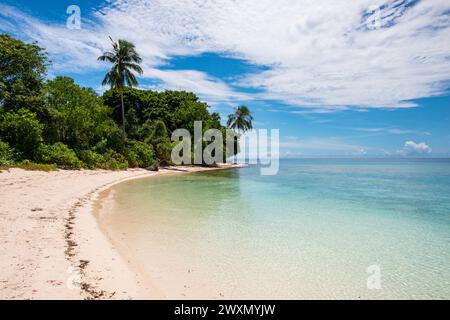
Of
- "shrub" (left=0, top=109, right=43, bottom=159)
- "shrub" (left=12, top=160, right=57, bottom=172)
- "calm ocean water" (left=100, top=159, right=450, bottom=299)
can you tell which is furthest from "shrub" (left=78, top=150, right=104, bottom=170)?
"calm ocean water" (left=100, top=159, right=450, bottom=299)

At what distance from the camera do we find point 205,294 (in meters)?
4.75

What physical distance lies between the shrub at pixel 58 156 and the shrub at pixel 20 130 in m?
0.94

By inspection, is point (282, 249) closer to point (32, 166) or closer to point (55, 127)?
point (32, 166)

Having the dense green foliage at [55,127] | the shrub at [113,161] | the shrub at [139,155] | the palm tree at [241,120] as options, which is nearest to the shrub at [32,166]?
the dense green foliage at [55,127]

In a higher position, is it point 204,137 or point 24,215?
point 204,137

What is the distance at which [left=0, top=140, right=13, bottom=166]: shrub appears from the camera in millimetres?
17650

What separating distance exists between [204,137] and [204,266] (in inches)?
1527

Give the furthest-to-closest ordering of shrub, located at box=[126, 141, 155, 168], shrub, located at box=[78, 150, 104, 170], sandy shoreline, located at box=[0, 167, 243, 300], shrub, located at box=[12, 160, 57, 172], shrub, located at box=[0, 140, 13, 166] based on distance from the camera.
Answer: shrub, located at box=[126, 141, 155, 168]
shrub, located at box=[78, 150, 104, 170]
shrub, located at box=[12, 160, 57, 172]
shrub, located at box=[0, 140, 13, 166]
sandy shoreline, located at box=[0, 167, 243, 300]

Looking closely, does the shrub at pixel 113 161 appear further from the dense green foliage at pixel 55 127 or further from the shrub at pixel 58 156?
the shrub at pixel 58 156

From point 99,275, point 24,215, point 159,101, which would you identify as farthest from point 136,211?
point 159,101

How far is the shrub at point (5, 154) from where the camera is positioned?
17650 mm

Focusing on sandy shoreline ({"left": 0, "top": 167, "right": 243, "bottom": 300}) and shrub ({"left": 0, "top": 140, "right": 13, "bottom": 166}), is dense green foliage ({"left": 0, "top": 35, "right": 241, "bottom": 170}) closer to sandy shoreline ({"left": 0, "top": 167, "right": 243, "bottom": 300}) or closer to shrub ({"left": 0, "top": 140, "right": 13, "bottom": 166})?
shrub ({"left": 0, "top": 140, "right": 13, "bottom": 166})

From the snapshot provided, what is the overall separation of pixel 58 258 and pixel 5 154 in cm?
1703
